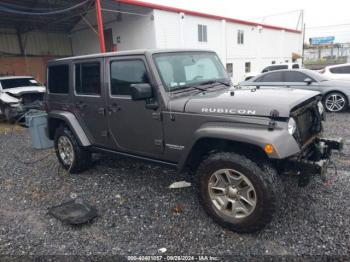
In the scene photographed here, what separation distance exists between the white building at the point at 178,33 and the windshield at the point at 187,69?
451 inches

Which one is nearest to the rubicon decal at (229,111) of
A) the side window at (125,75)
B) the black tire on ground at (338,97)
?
the side window at (125,75)

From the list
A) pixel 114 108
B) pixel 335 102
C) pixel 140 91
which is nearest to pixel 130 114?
pixel 114 108

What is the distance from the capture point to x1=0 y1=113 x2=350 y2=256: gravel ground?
9.28ft

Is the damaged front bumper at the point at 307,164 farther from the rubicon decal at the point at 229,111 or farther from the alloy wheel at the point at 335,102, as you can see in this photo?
the alloy wheel at the point at 335,102

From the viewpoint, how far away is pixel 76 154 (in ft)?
15.3

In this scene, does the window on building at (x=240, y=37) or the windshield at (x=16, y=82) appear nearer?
the windshield at (x=16, y=82)

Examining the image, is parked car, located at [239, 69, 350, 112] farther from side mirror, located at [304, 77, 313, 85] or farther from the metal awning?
the metal awning

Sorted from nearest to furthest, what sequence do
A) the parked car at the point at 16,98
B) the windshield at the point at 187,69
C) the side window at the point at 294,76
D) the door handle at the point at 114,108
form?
1. the windshield at the point at 187,69
2. the door handle at the point at 114,108
3. the side window at the point at 294,76
4. the parked car at the point at 16,98

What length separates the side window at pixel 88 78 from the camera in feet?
13.3

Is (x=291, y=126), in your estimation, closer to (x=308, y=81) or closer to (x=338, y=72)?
(x=308, y=81)

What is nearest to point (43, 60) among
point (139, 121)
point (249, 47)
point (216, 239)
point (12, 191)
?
point (249, 47)

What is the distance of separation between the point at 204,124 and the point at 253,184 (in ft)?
2.60

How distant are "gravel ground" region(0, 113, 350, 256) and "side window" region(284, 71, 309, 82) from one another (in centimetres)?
484

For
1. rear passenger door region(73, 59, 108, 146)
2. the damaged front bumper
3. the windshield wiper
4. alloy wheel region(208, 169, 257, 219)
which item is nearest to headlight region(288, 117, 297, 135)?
the damaged front bumper
